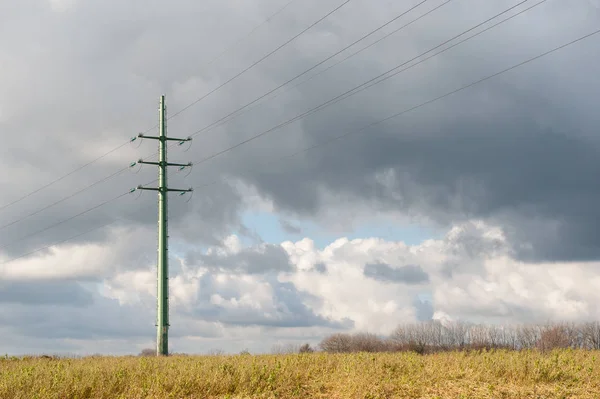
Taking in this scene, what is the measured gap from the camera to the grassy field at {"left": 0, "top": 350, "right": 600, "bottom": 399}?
17.8 metres

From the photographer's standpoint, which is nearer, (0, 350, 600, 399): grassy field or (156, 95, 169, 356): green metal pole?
(0, 350, 600, 399): grassy field

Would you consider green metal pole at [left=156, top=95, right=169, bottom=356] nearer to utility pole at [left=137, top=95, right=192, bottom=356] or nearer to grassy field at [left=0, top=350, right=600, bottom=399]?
utility pole at [left=137, top=95, right=192, bottom=356]

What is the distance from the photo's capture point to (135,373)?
19.1 metres

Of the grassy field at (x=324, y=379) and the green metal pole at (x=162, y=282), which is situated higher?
the green metal pole at (x=162, y=282)

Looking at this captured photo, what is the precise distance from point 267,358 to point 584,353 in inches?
482

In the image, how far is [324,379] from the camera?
757 inches

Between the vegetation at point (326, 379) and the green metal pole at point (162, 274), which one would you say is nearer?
the vegetation at point (326, 379)

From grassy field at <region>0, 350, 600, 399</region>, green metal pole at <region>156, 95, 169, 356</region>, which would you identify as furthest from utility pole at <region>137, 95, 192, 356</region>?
grassy field at <region>0, 350, 600, 399</region>

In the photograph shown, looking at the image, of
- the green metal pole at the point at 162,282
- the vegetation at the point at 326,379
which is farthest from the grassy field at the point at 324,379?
the green metal pole at the point at 162,282

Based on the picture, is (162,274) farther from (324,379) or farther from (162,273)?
(324,379)

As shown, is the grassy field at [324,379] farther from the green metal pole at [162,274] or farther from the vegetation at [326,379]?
the green metal pole at [162,274]

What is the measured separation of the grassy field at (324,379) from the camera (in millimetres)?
17755

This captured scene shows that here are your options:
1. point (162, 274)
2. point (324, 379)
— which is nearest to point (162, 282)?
point (162, 274)

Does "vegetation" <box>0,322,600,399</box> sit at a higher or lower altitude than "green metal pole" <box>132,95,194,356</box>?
lower
